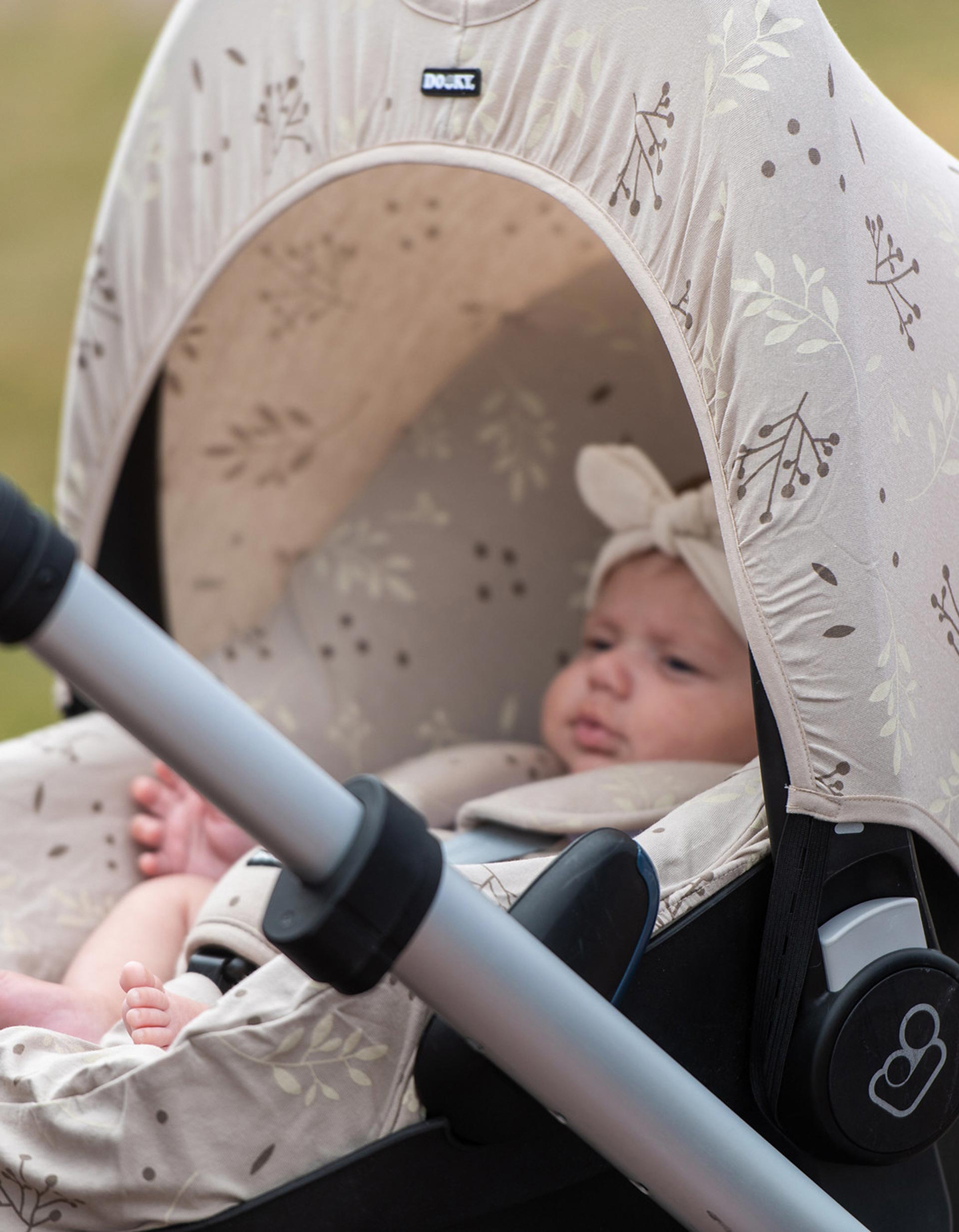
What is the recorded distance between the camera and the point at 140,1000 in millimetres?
815

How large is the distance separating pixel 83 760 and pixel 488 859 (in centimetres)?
43

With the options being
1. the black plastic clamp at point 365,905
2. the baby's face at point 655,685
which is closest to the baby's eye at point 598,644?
the baby's face at point 655,685

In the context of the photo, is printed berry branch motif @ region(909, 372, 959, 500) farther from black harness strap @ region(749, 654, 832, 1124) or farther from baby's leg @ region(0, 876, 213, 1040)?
baby's leg @ region(0, 876, 213, 1040)

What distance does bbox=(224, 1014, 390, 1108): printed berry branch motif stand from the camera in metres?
0.73

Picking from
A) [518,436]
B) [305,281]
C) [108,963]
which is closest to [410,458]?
[518,436]

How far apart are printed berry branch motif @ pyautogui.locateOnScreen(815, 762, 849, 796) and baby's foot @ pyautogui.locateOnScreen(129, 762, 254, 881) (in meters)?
0.64

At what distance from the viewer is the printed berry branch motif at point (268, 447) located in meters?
1.41

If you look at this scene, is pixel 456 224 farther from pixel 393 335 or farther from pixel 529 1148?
pixel 529 1148

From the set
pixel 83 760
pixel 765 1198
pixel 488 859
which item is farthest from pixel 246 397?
pixel 765 1198

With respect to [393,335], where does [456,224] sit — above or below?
above

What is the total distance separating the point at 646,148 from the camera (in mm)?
829

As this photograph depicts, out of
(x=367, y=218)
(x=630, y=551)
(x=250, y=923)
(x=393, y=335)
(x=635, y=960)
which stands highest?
(x=367, y=218)

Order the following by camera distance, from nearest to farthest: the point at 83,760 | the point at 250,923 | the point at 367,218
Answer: the point at 250,923, the point at 83,760, the point at 367,218

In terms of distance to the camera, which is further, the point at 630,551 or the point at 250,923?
the point at 630,551
